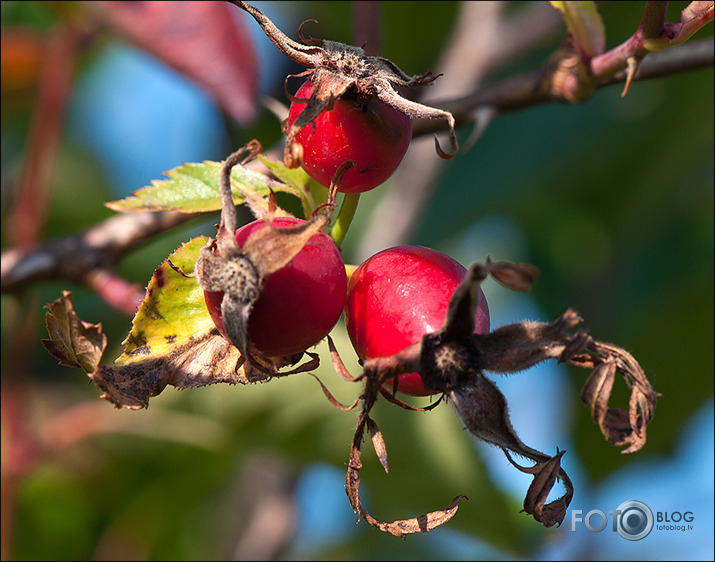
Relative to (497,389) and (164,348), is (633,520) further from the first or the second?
(164,348)

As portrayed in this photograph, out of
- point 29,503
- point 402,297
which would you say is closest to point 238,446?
point 29,503

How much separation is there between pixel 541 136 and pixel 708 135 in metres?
0.56

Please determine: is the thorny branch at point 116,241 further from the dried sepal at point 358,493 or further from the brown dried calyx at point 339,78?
the dried sepal at point 358,493

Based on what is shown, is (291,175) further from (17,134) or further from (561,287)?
(17,134)

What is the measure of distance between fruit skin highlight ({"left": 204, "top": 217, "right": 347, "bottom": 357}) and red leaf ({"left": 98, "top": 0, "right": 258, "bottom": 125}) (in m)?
0.98

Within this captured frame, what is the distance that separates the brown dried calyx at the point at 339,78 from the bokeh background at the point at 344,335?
844 mm

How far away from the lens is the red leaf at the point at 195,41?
5.79ft

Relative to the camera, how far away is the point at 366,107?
0.89 meters

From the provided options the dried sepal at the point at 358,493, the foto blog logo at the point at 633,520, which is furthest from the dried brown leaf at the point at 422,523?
the foto blog logo at the point at 633,520

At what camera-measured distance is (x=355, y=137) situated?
2.95 feet

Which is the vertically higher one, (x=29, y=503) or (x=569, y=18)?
(x=569, y=18)

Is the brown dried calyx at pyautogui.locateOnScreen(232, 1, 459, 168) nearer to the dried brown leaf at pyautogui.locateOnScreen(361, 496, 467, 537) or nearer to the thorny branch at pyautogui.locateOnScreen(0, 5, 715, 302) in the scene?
the dried brown leaf at pyautogui.locateOnScreen(361, 496, 467, 537)

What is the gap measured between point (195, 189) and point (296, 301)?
351mm

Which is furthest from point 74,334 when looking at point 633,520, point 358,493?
point 633,520
